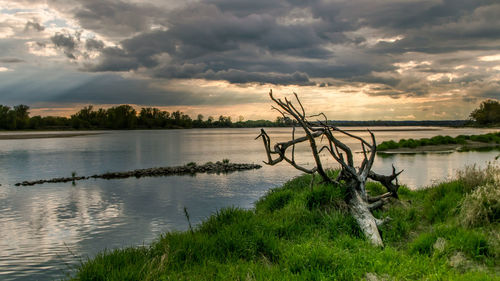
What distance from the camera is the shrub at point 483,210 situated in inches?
313

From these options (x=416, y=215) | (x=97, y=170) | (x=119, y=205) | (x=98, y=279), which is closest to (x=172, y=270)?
(x=98, y=279)

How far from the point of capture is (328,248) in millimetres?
7059

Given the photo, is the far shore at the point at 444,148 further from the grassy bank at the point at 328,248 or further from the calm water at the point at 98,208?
the grassy bank at the point at 328,248

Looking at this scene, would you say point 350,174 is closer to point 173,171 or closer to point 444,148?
point 173,171

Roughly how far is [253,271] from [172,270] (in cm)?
151

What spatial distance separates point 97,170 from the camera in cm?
3503

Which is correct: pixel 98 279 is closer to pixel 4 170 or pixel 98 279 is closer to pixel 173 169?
pixel 173 169

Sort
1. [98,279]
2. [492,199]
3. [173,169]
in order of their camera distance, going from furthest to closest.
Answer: [173,169] < [492,199] < [98,279]

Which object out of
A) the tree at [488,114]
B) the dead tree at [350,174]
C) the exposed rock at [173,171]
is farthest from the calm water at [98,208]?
the tree at [488,114]

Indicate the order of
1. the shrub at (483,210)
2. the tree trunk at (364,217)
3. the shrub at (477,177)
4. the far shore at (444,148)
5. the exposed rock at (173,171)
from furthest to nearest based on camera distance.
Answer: the far shore at (444,148) → the exposed rock at (173,171) → the shrub at (477,177) → the tree trunk at (364,217) → the shrub at (483,210)

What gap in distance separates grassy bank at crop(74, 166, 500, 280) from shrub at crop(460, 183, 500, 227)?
0.02m

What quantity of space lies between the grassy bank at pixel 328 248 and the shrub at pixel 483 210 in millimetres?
19

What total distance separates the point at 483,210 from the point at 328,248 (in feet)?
12.8

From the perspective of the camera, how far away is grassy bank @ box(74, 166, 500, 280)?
6.08m
